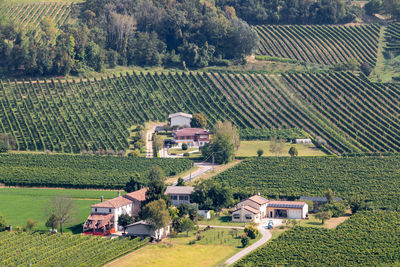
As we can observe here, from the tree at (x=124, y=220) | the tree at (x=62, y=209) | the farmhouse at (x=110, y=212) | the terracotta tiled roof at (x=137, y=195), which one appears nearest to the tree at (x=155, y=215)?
the tree at (x=124, y=220)

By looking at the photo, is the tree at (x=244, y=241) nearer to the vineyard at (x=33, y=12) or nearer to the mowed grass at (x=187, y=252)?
the mowed grass at (x=187, y=252)

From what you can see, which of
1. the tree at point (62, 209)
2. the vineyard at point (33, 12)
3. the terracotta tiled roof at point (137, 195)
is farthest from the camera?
the vineyard at point (33, 12)

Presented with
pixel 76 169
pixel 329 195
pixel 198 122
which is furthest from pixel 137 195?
pixel 198 122

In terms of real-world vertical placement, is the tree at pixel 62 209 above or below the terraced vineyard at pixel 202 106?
below

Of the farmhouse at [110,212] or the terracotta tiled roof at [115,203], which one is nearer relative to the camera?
the farmhouse at [110,212]

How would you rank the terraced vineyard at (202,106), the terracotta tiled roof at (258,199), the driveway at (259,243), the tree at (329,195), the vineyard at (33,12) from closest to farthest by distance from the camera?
the driveway at (259,243), the terracotta tiled roof at (258,199), the tree at (329,195), the terraced vineyard at (202,106), the vineyard at (33,12)

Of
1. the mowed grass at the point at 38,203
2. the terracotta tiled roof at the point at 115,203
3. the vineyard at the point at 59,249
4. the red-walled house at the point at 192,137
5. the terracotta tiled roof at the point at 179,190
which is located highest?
the red-walled house at the point at 192,137
